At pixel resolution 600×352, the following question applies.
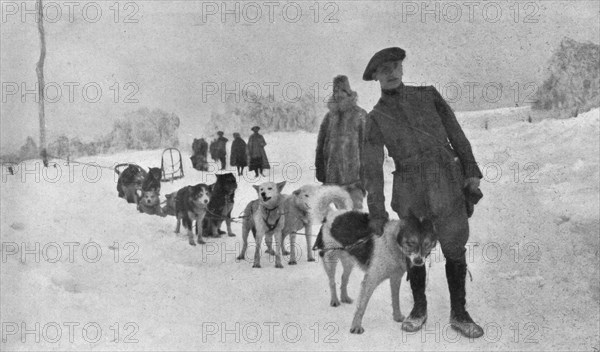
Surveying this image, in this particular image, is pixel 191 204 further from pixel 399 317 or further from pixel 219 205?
pixel 399 317

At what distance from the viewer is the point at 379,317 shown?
131 inches

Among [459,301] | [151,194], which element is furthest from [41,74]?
[459,301]

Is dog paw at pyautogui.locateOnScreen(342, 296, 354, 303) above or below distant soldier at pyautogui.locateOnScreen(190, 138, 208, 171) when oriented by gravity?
below

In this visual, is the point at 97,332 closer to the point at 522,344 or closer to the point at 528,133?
the point at 522,344

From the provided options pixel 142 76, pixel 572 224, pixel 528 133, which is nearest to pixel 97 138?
pixel 142 76

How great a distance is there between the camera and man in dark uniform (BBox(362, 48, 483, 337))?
3129 millimetres

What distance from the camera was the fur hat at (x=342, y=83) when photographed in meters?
3.88

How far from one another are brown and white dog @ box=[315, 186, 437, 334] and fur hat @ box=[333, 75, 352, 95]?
783 mm

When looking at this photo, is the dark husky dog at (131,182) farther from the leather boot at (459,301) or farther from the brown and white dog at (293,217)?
the leather boot at (459,301)

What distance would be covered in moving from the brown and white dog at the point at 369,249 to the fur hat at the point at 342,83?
0.78 meters

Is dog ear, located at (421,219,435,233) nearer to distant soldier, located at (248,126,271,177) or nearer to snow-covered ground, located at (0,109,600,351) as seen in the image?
snow-covered ground, located at (0,109,600,351)

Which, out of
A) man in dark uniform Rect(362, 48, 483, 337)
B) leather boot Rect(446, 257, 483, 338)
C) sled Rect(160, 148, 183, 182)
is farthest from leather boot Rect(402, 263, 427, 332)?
sled Rect(160, 148, 183, 182)

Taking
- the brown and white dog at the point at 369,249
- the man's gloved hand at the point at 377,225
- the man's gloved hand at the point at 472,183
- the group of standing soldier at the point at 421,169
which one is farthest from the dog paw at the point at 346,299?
the man's gloved hand at the point at 472,183

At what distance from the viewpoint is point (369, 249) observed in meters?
3.29
